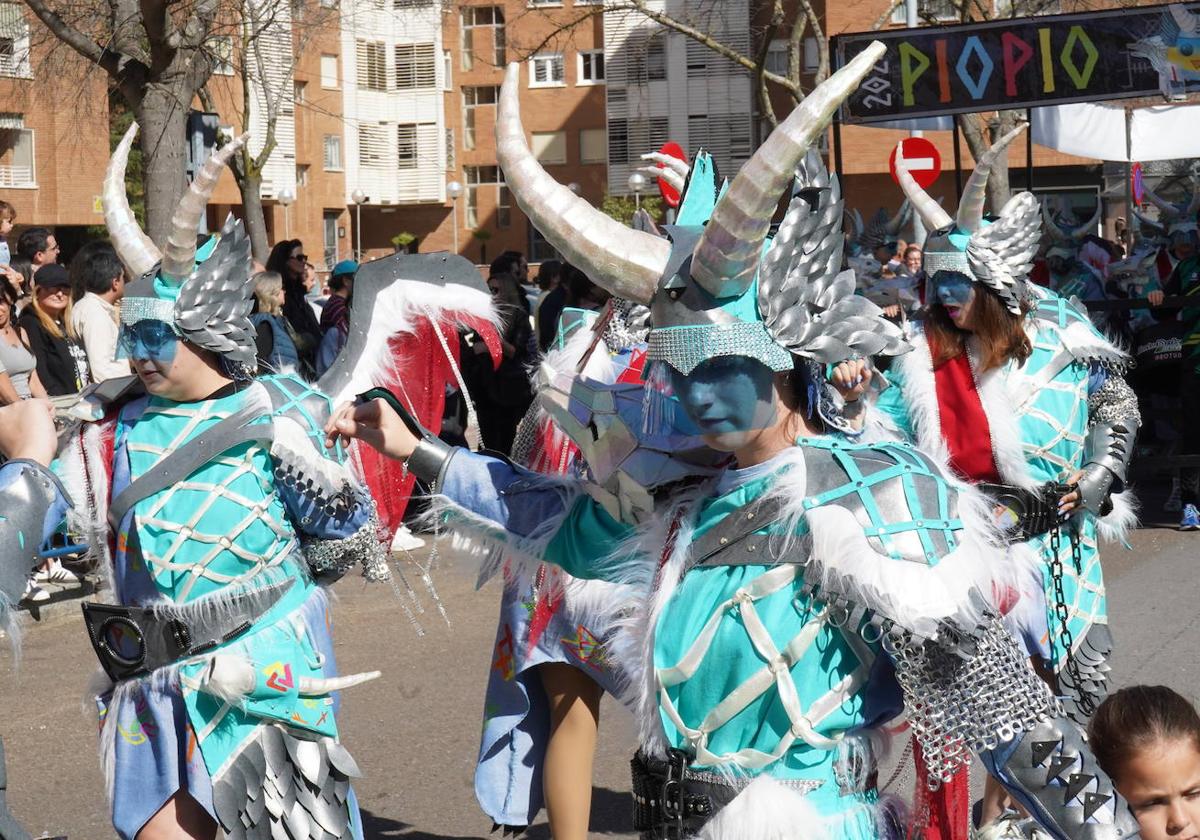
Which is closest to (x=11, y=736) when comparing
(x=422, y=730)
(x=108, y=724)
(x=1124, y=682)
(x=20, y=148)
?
(x=422, y=730)

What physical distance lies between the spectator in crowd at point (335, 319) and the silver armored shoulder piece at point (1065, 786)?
7.04 m

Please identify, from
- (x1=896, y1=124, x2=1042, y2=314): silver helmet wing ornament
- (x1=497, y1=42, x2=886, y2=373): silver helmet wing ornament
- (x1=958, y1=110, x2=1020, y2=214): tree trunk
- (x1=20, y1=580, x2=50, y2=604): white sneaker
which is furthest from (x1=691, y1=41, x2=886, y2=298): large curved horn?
(x1=958, y1=110, x2=1020, y2=214): tree trunk

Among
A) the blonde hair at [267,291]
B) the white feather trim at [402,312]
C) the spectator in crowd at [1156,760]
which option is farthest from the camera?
the blonde hair at [267,291]

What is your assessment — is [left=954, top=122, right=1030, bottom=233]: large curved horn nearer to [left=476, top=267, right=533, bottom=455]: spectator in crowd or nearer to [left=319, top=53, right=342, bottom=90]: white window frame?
[left=476, top=267, right=533, bottom=455]: spectator in crowd

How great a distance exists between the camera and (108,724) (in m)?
3.98

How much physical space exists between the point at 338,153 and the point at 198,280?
49009 mm

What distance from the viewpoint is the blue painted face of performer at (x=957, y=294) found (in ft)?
16.2

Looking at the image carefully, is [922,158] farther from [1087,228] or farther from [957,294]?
[957,294]

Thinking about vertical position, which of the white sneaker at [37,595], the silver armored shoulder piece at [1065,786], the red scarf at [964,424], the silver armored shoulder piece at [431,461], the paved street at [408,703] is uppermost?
the silver armored shoulder piece at [431,461]

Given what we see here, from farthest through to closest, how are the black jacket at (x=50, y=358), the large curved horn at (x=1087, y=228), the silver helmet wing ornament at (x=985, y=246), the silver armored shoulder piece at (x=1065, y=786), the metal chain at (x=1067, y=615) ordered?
1. the large curved horn at (x=1087, y=228)
2. the black jacket at (x=50, y=358)
3. the silver helmet wing ornament at (x=985, y=246)
4. the metal chain at (x=1067, y=615)
5. the silver armored shoulder piece at (x=1065, y=786)

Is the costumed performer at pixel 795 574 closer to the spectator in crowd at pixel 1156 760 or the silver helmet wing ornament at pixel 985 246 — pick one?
the spectator in crowd at pixel 1156 760

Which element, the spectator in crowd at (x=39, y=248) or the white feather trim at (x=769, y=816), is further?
the spectator in crowd at (x=39, y=248)

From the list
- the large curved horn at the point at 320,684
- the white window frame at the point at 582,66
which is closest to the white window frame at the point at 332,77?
the white window frame at the point at 582,66

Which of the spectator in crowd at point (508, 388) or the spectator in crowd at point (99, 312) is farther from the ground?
the spectator in crowd at point (99, 312)
